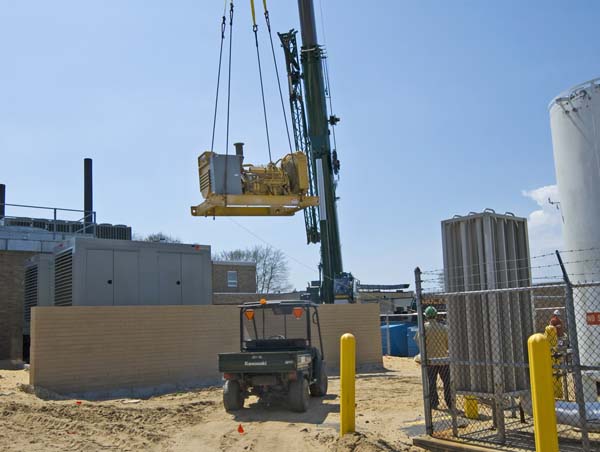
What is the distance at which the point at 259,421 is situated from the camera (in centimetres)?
1060

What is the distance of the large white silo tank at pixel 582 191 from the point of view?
9.58 m

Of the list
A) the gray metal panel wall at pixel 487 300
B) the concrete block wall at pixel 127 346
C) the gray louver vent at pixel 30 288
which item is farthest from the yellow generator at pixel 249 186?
the gray louver vent at pixel 30 288

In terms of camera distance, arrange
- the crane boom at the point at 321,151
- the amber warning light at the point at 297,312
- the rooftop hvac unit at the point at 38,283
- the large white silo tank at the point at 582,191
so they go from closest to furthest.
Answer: the large white silo tank at the point at 582,191 → the amber warning light at the point at 297,312 → the rooftop hvac unit at the point at 38,283 → the crane boom at the point at 321,151

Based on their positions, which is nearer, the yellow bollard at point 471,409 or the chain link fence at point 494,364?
the chain link fence at point 494,364

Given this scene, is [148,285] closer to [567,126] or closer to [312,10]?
[312,10]

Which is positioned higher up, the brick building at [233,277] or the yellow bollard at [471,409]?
the brick building at [233,277]

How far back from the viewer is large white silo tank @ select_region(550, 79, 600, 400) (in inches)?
377

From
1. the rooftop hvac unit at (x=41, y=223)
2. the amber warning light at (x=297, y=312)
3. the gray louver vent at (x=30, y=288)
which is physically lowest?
the amber warning light at (x=297, y=312)

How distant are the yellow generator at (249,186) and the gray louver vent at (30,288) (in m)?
9.12

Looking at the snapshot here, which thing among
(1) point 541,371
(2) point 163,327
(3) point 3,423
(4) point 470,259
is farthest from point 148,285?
(1) point 541,371

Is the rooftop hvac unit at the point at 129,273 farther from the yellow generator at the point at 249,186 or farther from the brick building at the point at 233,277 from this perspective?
the brick building at the point at 233,277

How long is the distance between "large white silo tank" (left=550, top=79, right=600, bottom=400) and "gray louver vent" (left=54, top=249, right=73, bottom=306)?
1301 cm

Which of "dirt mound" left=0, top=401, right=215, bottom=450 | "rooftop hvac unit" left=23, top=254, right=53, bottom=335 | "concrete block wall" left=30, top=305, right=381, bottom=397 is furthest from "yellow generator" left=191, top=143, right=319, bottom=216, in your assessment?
"rooftop hvac unit" left=23, top=254, right=53, bottom=335

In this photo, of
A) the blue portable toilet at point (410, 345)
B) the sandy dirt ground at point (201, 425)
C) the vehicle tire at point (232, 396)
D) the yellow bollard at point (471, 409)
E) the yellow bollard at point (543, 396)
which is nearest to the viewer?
the yellow bollard at point (543, 396)
